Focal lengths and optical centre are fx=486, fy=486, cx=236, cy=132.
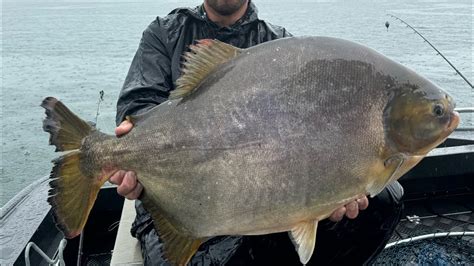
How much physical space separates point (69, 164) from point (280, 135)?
849mm

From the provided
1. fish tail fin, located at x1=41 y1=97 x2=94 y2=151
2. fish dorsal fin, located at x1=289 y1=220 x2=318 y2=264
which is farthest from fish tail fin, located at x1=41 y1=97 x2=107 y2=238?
fish dorsal fin, located at x1=289 y1=220 x2=318 y2=264

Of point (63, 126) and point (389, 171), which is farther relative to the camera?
point (63, 126)

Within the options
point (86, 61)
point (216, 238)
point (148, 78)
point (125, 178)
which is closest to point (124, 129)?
point (125, 178)

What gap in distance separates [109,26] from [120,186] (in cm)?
2321

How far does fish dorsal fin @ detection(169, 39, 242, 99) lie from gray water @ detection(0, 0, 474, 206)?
4.89 metres

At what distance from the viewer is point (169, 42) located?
10.0 feet

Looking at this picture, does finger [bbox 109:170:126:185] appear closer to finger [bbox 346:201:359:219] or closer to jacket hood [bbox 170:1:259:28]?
finger [bbox 346:201:359:219]

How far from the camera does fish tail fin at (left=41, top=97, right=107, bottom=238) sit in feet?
6.30

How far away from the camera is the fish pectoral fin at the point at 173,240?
196 cm

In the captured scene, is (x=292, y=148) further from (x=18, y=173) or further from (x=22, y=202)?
(x=18, y=173)

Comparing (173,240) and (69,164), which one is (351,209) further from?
(69,164)

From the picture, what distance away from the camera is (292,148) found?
1719 millimetres

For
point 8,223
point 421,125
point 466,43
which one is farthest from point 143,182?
point 466,43

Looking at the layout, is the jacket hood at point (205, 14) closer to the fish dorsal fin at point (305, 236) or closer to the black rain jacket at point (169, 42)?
the black rain jacket at point (169, 42)
